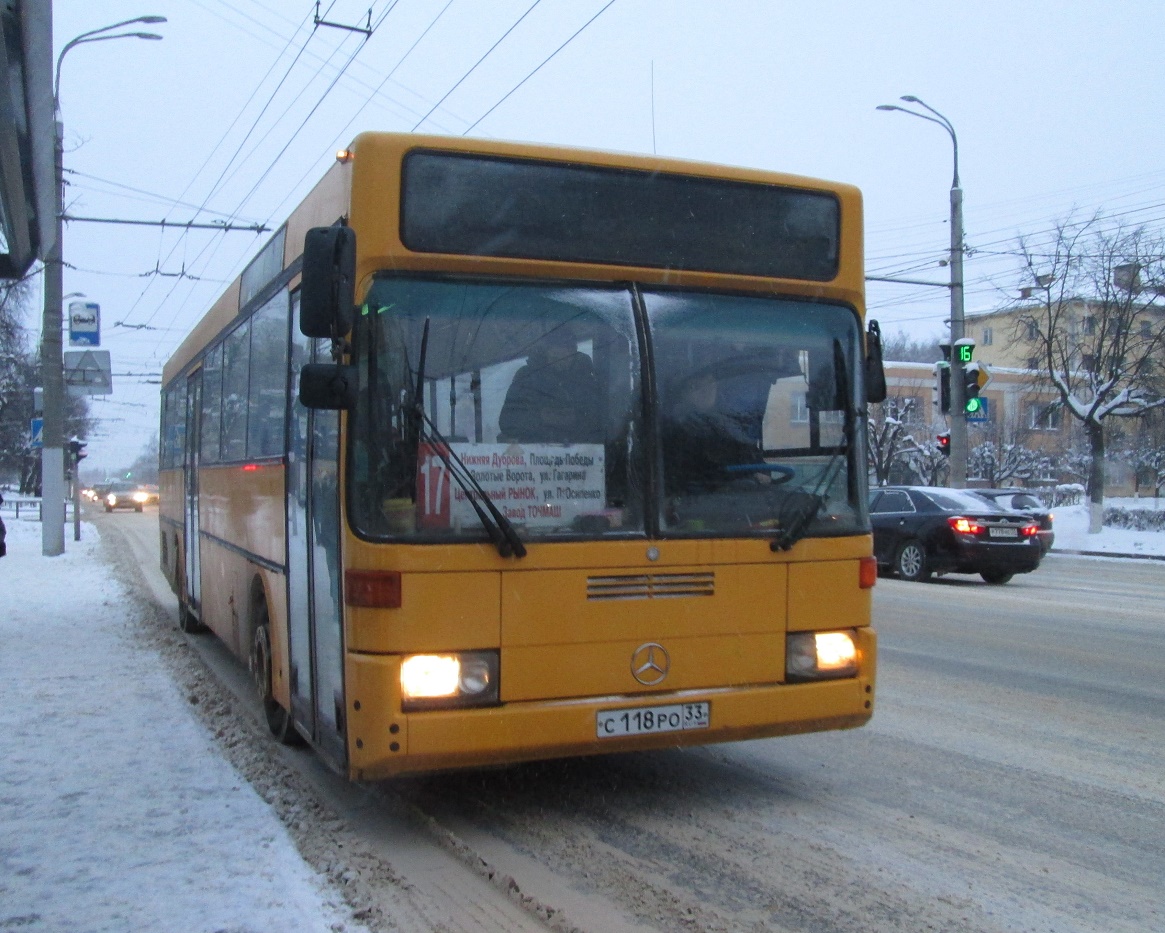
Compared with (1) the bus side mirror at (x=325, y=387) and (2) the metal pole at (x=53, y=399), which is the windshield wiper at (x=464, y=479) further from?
(2) the metal pole at (x=53, y=399)

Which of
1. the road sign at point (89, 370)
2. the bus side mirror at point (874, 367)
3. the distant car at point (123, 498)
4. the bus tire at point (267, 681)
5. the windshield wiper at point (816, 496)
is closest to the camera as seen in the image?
the windshield wiper at point (816, 496)

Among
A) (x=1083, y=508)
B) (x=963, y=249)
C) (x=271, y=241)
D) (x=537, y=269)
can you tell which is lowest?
(x=1083, y=508)

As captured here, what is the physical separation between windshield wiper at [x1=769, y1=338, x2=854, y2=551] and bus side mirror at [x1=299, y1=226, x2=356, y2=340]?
2.16 m

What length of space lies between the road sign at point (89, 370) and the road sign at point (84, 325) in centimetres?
26

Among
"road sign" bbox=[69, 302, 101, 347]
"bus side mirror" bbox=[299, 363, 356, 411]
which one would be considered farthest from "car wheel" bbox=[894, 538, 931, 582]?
"road sign" bbox=[69, 302, 101, 347]

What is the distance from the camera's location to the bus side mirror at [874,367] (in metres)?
6.02

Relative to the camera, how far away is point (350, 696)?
5.09m

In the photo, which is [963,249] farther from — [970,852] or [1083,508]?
[970,852]

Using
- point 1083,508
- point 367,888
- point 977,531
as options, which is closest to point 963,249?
point 977,531

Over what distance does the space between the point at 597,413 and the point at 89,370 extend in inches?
911

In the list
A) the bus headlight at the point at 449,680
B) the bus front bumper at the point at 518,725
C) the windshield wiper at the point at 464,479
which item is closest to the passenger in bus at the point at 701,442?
the windshield wiper at the point at 464,479

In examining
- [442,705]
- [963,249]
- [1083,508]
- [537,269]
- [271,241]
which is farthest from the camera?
[1083,508]

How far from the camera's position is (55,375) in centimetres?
2300

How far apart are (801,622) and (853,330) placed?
146 cm
